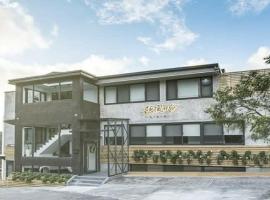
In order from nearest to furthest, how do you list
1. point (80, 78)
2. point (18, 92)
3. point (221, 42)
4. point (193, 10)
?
1. point (193, 10)
2. point (221, 42)
3. point (80, 78)
4. point (18, 92)

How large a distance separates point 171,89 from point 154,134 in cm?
337

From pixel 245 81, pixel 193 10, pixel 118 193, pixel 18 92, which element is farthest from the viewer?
pixel 18 92

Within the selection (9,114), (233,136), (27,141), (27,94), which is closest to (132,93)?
(233,136)

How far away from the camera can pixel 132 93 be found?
2683 centimetres

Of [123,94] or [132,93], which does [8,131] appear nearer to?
[123,94]

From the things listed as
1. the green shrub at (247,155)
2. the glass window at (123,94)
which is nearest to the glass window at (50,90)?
the glass window at (123,94)

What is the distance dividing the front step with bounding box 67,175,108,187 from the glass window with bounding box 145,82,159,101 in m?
6.62

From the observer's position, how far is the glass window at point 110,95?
89.9 feet

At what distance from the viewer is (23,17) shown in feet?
65.8

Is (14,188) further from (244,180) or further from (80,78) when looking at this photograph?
(244,180)

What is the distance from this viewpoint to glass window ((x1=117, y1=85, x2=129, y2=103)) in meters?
27.0

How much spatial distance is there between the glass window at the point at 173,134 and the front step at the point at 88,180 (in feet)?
17.3

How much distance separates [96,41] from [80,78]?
10.5 feet

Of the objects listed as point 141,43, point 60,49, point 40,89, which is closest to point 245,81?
point 141,43
